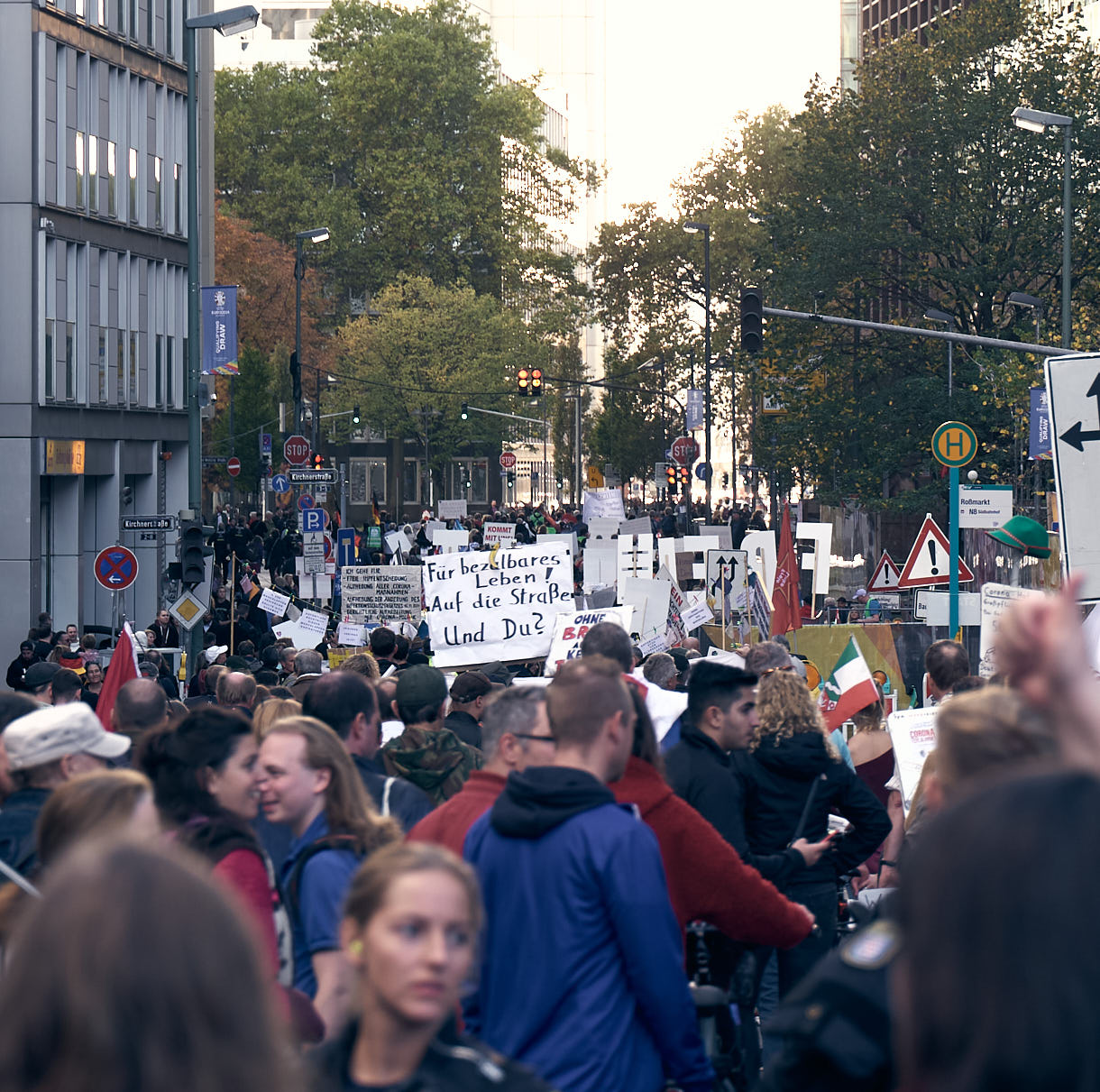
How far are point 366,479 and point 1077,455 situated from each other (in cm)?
9399

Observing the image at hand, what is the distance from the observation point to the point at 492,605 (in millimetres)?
16438

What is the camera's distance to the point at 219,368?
33.1 metres

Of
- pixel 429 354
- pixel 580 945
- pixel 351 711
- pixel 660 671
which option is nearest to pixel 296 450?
pixel 429 354

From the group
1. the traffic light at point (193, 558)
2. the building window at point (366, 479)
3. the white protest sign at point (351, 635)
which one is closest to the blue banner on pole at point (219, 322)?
the traffic light at point (193, 558)

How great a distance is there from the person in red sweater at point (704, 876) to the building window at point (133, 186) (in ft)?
109

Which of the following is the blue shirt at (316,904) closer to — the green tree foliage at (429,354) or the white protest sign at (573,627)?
the white protest sign at (573,627)

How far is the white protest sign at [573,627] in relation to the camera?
14.2m

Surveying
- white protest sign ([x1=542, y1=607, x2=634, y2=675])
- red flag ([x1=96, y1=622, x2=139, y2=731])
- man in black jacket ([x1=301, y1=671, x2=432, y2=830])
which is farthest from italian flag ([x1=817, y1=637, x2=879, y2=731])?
red flag ([x1=96, y1=622, x2=139, y2=731])

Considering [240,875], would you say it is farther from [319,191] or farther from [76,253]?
[319,191]

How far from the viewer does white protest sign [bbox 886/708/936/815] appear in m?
8.49

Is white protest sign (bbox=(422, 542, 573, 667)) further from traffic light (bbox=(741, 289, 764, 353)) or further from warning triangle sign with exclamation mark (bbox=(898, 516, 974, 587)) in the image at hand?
traffic light (bbox=(741, 289, 764, 353))

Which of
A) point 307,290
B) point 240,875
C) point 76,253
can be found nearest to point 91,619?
point 76,253

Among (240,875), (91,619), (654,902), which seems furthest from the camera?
(91,619)

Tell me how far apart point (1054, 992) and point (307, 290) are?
2982 inches
